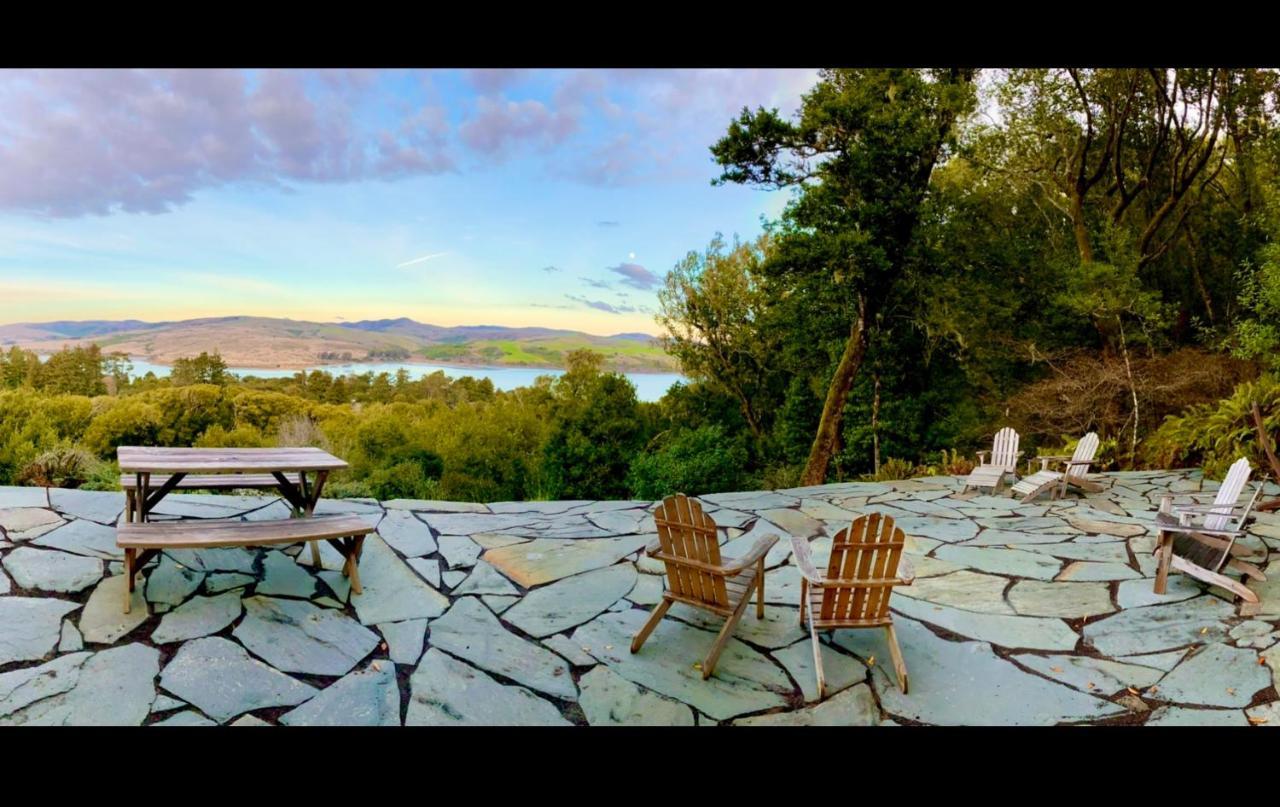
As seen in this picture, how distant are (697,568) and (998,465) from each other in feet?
18.5

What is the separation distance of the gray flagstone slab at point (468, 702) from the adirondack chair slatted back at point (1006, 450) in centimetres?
638

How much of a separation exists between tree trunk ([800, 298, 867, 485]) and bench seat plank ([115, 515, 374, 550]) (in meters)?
8.49

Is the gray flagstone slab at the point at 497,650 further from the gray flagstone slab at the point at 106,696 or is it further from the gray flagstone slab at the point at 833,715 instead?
the gray flagstone slab at the point at 106,696

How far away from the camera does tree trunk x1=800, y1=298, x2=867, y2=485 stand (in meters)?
10.4

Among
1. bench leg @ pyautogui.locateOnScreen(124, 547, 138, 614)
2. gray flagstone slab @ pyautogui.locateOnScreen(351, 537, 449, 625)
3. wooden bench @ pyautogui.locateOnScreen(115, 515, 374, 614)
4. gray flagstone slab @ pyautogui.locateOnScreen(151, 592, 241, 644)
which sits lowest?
gray flagstone slab @ pyautogui.locateOnScreen(351, 537, 449, 625)

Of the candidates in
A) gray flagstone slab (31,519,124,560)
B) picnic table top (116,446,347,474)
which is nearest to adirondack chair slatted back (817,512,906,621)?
picnic table top (116,446,347,474)

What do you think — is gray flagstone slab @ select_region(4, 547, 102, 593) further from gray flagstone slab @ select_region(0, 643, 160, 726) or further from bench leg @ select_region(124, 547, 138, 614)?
gray flagstone slab @ select_region(0, 643, 160, 726)

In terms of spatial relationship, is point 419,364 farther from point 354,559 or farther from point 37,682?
point 37,682

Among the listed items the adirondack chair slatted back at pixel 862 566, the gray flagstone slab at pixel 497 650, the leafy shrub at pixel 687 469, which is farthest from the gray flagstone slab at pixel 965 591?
the leafy shrub at pixel 687 469

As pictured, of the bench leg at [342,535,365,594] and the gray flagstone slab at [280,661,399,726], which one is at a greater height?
the bench leg at [342,535,365,594]

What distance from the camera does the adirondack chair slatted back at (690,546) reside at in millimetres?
3086

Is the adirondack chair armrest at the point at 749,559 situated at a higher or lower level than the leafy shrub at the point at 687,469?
higher

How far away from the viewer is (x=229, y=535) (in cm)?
330

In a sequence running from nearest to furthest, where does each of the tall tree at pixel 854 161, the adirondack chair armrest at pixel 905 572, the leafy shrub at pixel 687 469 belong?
the adirondack chair armrest at pixel 905 572 → the tall tree at pixel 854 161 → the leafy shrub at pixel 687 469
